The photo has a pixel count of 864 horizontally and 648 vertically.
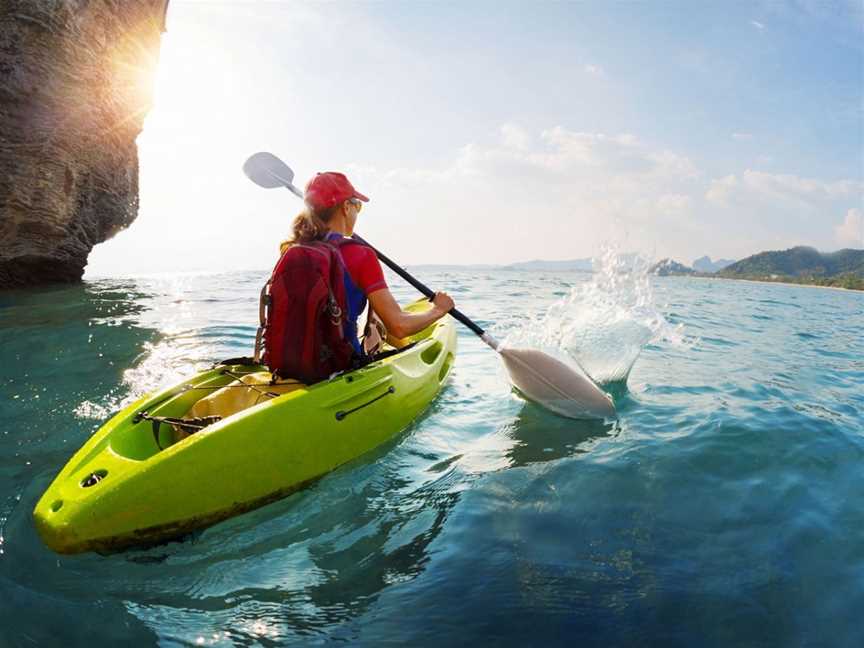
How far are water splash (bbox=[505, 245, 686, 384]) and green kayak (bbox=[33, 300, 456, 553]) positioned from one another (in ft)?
9.28

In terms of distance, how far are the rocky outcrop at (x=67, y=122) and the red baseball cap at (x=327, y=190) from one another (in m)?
9.43

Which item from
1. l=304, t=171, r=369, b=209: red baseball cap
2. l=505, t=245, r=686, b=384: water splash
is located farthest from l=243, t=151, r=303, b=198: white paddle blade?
l=505, t=245, r=686, b=384: water splash

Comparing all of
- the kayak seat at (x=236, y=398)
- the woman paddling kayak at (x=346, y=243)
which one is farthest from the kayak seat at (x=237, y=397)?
the woman paddling kayak at (x=346, y=243)

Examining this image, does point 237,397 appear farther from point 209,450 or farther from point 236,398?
point 209,450

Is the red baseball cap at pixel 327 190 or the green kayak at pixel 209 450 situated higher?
the red baseball cap at pixel 327 190

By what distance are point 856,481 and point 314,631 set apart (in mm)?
3953

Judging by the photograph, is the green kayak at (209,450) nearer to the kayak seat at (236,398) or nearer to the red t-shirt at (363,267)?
the kayak seat at (236,398)

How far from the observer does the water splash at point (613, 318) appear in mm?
6270

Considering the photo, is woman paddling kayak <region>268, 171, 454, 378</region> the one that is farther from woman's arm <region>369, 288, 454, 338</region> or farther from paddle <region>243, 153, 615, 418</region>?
paddle <region>243, 153, 615, 418</region>

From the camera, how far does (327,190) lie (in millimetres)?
3834

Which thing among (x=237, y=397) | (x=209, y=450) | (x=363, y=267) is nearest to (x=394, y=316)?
(x=363, y=267)

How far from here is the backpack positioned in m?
3.52

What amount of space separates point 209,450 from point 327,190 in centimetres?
188

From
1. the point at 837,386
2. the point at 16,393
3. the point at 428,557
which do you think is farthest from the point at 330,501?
the point at 837,386
